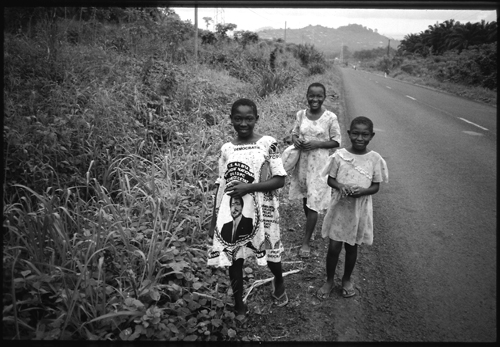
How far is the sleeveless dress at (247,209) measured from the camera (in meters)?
2.46

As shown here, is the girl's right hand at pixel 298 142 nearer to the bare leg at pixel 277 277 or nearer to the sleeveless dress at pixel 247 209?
the sleeveless dress at pixel 247 209

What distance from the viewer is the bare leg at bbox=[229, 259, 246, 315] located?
2568mm

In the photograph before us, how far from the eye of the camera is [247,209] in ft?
8.15

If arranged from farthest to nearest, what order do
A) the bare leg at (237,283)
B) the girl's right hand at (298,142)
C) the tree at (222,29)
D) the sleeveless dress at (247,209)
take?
the tree at (222,29)
the girl's right hand at (298,142)
the bare leg at (237,283)
the sleeveless dress at (247,209)

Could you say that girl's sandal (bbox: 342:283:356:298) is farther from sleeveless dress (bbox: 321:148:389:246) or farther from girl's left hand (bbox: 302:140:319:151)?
girl's left hand (bbox: 302:140:319:151)

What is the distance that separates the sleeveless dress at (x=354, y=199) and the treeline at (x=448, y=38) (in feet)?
113

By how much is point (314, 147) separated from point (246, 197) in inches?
51.5

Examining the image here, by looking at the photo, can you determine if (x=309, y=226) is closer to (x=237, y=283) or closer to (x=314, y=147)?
(x=314, y=147)

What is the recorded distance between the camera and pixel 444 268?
3.34 metres

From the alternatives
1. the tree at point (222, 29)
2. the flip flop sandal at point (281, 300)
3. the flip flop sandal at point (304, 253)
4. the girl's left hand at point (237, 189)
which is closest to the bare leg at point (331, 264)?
the flip flop sandal at point (281, 300)

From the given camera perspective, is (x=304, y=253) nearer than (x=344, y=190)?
No

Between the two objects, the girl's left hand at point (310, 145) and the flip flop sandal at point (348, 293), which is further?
the girl's left hand at point (310, 145)

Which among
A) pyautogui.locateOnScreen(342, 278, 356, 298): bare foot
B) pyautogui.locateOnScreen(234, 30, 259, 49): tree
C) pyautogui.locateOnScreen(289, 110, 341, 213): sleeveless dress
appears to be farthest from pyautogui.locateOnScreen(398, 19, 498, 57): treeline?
pyautogui.locateOnScreen(342, 278, 356, 298): bare foot

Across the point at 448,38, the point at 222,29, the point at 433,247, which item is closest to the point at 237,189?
the point at 433,247
